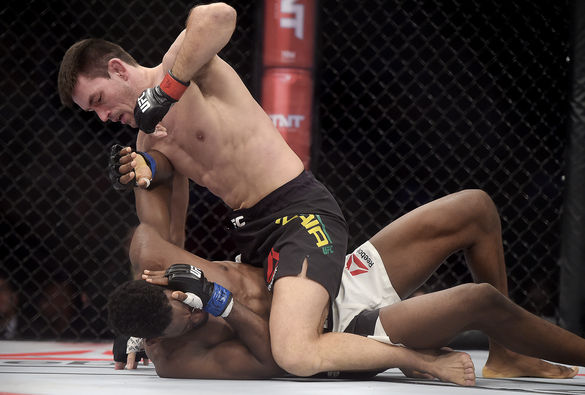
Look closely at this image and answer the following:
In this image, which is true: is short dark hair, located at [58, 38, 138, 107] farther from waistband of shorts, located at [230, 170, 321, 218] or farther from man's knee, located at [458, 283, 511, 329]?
man's knee, located at [458, 283, 511, 329]

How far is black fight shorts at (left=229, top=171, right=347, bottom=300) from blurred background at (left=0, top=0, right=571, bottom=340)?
1.39 metres

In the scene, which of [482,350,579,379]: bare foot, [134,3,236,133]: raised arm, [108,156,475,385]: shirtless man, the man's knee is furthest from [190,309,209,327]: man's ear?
[482,350,579,379]: bare foot

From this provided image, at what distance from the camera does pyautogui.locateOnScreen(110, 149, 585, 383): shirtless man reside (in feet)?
4.92

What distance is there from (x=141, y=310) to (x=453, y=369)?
702 mm

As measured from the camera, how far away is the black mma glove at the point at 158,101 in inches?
59.9

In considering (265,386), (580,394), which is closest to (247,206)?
(265,386)

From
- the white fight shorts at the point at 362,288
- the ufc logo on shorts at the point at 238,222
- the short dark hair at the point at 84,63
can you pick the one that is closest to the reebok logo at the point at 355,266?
the white fight shorts at the point at 362,288

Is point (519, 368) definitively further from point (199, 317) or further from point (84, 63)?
point (84, 63)

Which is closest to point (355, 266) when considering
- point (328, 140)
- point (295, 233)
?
point (295, 233)

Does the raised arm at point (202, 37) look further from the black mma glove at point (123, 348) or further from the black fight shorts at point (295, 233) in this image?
the black mma glove at point (123, 348)

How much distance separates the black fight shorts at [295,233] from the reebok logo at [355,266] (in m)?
0.07

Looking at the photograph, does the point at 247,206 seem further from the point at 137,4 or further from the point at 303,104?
the point at 137,4

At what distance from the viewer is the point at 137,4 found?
153 inches

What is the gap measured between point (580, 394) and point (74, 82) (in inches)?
55.0
